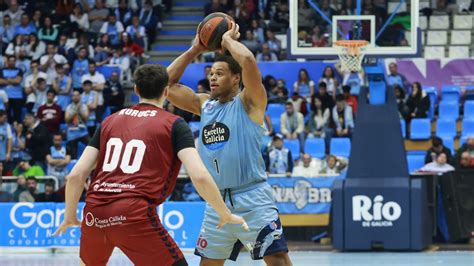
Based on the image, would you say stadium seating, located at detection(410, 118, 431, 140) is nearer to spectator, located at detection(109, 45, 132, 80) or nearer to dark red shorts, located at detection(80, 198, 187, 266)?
spectator, located at detection(109, 45, 132, 80)

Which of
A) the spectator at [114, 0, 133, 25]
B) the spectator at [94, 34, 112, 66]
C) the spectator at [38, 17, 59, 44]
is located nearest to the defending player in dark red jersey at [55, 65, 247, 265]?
the spectator at [94, 34, 112, 66]

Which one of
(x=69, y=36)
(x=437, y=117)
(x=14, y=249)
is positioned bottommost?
(x=14, y=249)

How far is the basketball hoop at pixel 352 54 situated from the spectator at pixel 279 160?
250cm

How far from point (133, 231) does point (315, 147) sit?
44.1 feet

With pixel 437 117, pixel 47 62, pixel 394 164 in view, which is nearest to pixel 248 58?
pixel 394 164

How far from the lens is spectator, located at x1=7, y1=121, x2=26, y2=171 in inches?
780

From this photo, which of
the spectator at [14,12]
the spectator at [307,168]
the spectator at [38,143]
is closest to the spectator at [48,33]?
the spectator at [14,12]

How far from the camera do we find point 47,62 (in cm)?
2228

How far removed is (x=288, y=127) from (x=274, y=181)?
321 centimetres

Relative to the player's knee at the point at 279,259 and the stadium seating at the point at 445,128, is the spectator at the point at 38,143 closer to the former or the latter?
the stadium seating at the point at 445,128

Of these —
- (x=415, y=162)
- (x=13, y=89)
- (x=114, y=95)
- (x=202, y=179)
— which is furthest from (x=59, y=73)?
(x=202, y=179)

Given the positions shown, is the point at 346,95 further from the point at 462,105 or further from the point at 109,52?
the point at 109,52

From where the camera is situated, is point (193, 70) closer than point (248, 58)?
No

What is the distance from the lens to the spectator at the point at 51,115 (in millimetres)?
20547
